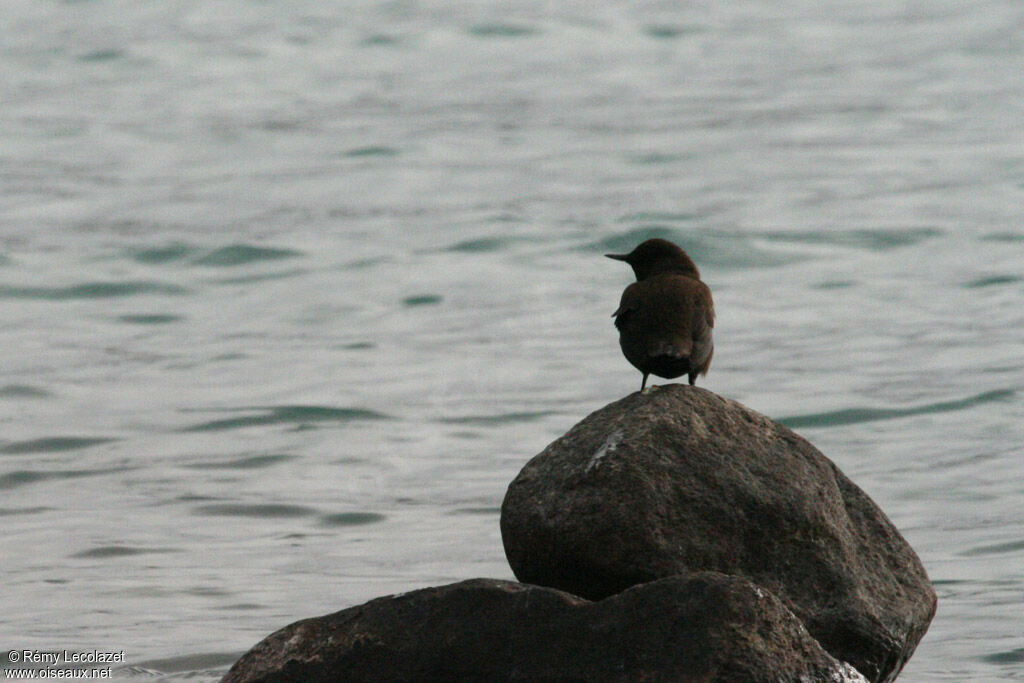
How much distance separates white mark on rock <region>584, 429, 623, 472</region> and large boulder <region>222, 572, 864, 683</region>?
634 millimetres

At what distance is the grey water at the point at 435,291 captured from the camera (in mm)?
11859

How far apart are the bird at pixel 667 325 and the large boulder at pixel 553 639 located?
1252 millimetres

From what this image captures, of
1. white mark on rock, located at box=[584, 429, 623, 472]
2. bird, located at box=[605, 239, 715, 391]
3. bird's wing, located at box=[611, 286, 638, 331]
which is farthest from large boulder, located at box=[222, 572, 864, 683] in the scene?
bird's wing, located at box=[611, 286, 638, 331]

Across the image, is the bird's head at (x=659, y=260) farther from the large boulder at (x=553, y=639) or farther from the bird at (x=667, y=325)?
the large boulder at (x=553, y=639)

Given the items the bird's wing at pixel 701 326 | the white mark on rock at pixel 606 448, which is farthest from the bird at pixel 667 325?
the white mark on rock at pixel 606 448

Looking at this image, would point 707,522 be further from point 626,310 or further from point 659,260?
point 659,260

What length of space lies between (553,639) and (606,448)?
0.93m

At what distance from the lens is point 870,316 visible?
1962cm

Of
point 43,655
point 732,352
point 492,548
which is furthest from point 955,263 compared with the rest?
point 43,655

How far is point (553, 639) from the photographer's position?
22.1ft

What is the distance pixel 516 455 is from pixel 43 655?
573 cm

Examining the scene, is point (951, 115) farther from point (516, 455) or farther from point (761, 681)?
point (761, 681)

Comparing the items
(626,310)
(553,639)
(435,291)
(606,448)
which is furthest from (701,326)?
(435,291)

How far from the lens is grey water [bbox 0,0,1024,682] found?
1186 cm
